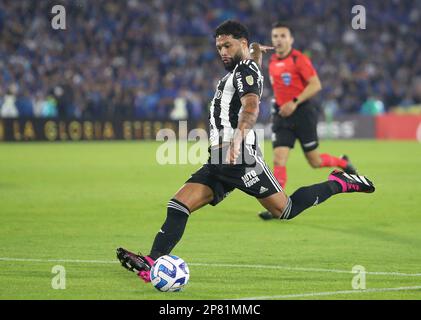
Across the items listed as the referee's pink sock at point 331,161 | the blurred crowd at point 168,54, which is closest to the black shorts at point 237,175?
the referee's pink sock at point 331,161

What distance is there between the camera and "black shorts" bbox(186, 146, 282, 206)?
8.05 m

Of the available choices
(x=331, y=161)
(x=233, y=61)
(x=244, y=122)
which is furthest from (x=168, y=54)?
(x=244, y=122)

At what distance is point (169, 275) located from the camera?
733 cm

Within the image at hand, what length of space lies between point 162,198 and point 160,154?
1192 cm

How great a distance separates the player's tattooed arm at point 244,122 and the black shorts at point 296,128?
5135 millimetres

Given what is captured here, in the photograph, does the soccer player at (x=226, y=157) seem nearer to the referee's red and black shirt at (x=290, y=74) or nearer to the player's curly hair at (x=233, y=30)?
the player's curly hair at (x=233, y=30)

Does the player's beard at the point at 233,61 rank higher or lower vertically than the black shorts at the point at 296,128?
higher

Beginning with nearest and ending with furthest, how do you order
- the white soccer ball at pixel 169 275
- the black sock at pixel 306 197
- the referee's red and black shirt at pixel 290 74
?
the white soccer ball at pixel 169 275 → the black sock at pixel 306 197 → the referee's red and black shirt at pixel 290 74

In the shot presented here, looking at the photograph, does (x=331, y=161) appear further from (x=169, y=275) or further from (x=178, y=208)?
(x=169, y=275)

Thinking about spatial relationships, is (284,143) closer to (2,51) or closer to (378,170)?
(378,170)

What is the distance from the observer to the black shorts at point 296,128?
13.0 m

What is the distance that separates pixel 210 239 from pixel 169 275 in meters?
3.15

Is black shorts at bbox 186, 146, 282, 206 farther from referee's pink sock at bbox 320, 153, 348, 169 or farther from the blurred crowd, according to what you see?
the blurred crowd
